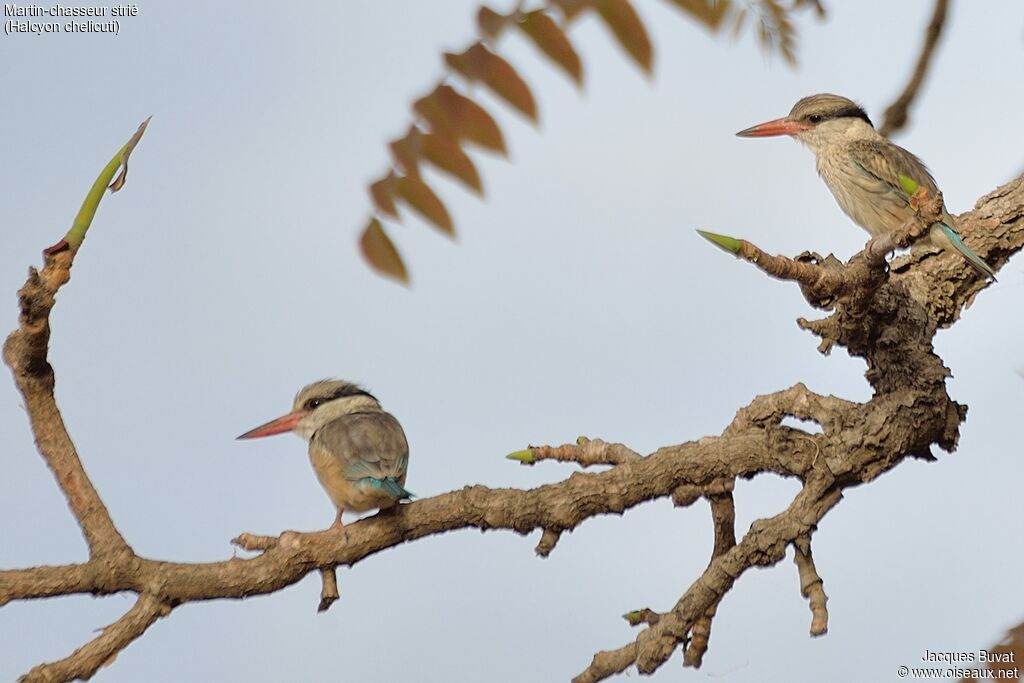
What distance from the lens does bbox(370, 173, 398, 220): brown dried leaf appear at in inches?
70.8

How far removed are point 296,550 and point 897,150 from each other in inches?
153

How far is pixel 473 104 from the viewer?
5.73 feet

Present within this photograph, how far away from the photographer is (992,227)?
3711 mm

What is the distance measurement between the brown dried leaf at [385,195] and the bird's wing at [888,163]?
151 inches

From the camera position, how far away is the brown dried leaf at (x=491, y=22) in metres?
1.77

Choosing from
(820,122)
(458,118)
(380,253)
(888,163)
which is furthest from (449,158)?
(820,122)

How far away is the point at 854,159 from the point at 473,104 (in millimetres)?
4063

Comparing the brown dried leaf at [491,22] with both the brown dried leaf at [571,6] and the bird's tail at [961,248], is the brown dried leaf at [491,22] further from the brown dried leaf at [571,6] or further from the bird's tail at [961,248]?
the bird's tail at [961,248]

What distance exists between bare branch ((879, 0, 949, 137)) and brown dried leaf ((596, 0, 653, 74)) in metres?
2.00

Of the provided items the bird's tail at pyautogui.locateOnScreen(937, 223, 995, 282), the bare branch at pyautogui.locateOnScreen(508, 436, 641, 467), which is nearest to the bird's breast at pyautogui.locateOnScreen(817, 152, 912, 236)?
the bird's tail at pyautogui.locateOnScreen(937, 223, 995, 282)

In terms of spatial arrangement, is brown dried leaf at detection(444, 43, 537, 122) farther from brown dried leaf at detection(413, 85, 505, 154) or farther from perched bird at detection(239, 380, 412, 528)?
perched bird at detection(239, 380, 412, 528)

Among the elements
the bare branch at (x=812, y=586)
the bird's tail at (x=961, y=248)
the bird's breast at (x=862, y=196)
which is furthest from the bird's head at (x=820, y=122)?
the bare branch at (x=812, y=586)

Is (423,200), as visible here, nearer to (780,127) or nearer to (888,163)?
(888,163)

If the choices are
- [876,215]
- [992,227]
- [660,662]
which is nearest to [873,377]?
[660,662]
